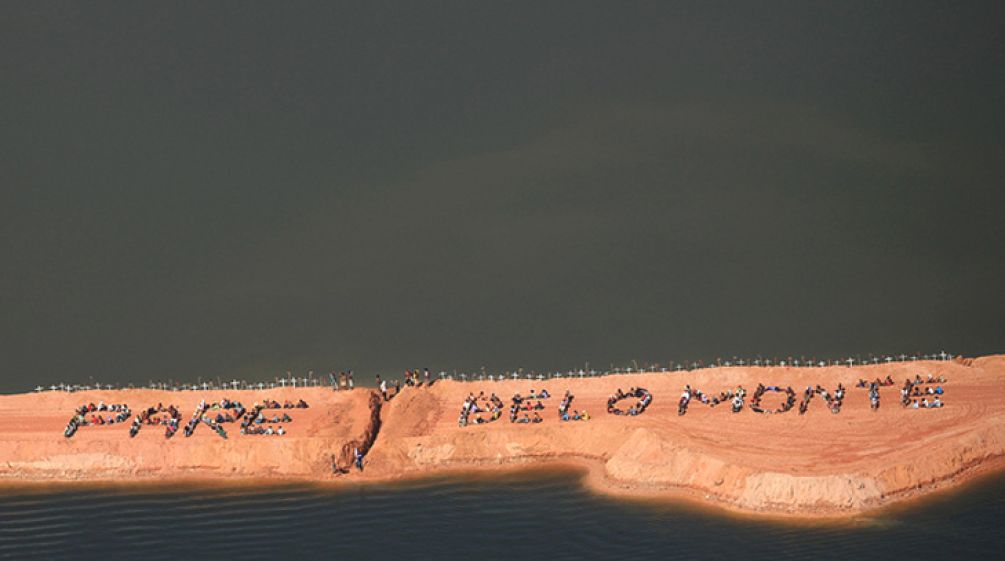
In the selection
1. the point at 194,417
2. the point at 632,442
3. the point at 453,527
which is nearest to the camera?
the point at 453,527

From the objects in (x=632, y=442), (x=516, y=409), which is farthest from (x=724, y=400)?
(x=516, y=409)

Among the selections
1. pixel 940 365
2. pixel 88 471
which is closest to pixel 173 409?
pixel 88 471

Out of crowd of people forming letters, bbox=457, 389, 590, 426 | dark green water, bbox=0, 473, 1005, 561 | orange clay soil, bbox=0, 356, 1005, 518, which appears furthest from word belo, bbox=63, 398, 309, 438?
crowd of people forming letters, bbox=457, 389, 590, 426

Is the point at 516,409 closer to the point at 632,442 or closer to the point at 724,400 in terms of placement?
the point at 632,442

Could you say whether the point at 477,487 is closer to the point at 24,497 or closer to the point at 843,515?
the point at 843,515

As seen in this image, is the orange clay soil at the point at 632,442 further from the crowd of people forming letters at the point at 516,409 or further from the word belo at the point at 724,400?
the crowd of people forming letters at the point at 516,409
